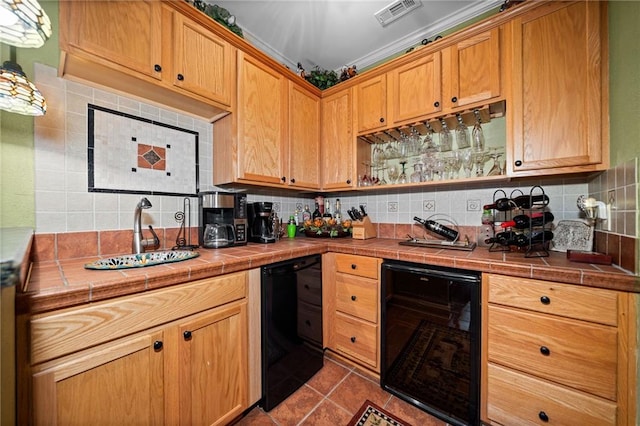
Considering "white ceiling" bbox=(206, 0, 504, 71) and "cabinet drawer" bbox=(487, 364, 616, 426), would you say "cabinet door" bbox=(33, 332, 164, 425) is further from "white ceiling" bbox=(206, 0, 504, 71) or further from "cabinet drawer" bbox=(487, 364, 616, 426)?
"white ceiling" bbox=(206, 0, 504, 71)

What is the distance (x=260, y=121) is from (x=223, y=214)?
75cm

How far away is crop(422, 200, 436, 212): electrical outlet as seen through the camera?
1.92 meters

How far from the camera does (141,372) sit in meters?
0.90

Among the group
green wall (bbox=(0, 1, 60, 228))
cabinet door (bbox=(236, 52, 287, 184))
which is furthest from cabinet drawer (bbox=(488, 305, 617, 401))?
green wall (bbox=(0, 1, 60, 228))

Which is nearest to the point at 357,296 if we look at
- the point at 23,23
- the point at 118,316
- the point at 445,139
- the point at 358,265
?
the point at 358,265

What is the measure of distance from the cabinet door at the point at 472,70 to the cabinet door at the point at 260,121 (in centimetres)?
123

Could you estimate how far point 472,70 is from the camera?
4.86ft

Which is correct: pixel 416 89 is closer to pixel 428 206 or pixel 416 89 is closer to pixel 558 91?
pixel 558 91

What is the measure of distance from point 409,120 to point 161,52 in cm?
162

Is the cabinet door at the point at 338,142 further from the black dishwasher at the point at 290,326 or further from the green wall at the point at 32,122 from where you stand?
the green wall at the point at 32,122

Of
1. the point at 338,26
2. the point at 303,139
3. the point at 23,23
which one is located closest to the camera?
the point at 23,23

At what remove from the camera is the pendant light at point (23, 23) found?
2.34 ft

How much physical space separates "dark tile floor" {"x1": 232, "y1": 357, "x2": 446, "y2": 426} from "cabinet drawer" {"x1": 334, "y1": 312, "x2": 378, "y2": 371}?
140mm

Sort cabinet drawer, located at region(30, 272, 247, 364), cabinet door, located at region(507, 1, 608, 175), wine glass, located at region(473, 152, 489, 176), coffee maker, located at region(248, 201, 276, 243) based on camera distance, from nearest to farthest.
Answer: cabinet drawer, located at region(30, 272, 247, 364)
cabinet door, located at region(507, 1, 608, 175)
wine glass, located at region(473, 152, 489, 176)
coffee maker, located at region(248, 201, 276, 243)
